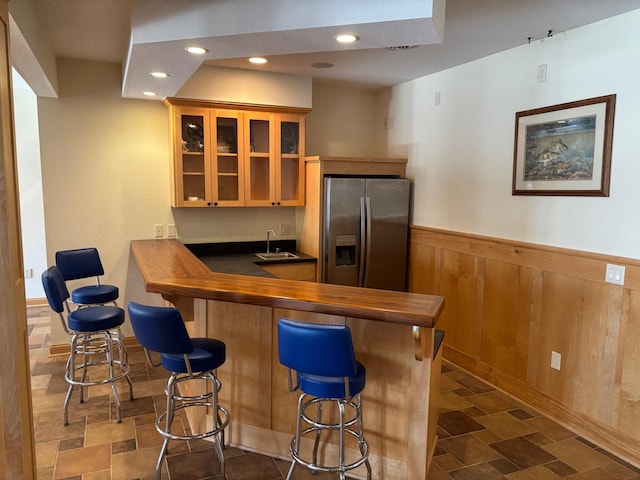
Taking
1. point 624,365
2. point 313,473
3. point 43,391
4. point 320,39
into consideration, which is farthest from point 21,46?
point 624,365

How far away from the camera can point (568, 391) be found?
3180 mm

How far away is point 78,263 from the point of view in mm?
3729

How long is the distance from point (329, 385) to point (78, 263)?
2577 millimetres

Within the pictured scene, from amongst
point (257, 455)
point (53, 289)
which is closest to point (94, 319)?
point (53, 289)

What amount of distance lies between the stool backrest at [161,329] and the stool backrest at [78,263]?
175 centimetres

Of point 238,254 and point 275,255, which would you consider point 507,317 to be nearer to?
point 275,255

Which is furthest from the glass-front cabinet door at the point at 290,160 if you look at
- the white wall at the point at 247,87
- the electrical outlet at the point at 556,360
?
the electrical outlet at the point at 556,360

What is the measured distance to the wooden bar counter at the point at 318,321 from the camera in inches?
90.5

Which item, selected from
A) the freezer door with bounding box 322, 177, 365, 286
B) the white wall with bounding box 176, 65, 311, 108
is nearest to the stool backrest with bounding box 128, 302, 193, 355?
the freezer door with bounding box 322, 177, 365, 286

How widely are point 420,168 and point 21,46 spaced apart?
3.29m

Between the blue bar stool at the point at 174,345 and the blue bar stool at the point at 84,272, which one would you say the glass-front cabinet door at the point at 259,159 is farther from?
the blue bar stool at the point at 174,345

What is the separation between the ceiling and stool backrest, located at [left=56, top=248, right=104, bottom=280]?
53.0 inches

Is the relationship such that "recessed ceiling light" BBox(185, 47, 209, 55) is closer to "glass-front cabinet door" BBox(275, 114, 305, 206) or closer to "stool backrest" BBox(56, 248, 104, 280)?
"glass-front cabinet door" BBox(275, 114, 305, 206)

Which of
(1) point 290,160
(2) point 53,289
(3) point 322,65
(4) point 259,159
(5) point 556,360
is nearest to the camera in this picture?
(2) point 53,289
